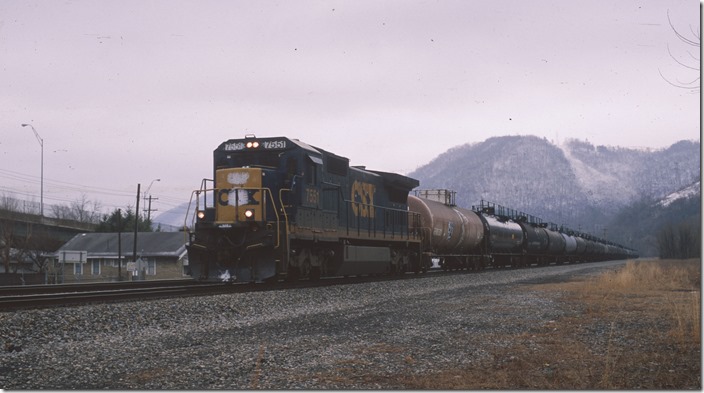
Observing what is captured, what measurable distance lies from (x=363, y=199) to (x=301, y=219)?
210 inches

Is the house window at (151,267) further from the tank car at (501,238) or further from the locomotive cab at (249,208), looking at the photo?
the locomotive cab at (249,208)

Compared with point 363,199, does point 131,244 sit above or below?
below

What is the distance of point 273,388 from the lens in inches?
245

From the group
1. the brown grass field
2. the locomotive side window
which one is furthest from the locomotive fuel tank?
the brown grass field

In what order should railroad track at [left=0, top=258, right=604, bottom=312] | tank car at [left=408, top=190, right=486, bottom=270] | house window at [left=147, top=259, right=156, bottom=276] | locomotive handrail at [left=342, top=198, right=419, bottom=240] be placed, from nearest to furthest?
railroad track at [left=0, top=258, right=604, bottom=312], locomotive handrail at [left=342, top=198, right=419, bottom=240], tank car at [left=408, top=190, right=486, bottom=270], house window at [left=147, top=259, right=156, bottom=276]

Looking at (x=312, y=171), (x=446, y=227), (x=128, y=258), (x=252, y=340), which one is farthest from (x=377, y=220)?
(x=128, y=258)

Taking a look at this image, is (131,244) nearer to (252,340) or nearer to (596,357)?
(252,340)

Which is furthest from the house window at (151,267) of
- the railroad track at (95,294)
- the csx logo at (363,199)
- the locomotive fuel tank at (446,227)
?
the csx logo at (363,199)

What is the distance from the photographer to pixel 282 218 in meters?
17.7

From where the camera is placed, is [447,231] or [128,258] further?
[128,258]

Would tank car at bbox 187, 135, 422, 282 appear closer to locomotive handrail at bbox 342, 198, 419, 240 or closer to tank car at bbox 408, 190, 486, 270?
locomotive handrail at bbox 342, 198, 419, 240

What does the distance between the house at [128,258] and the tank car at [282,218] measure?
3468 cm

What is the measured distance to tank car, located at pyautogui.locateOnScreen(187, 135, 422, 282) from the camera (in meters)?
17.0

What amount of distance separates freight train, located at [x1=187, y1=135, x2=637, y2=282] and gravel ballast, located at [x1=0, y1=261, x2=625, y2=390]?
8.78 ft
